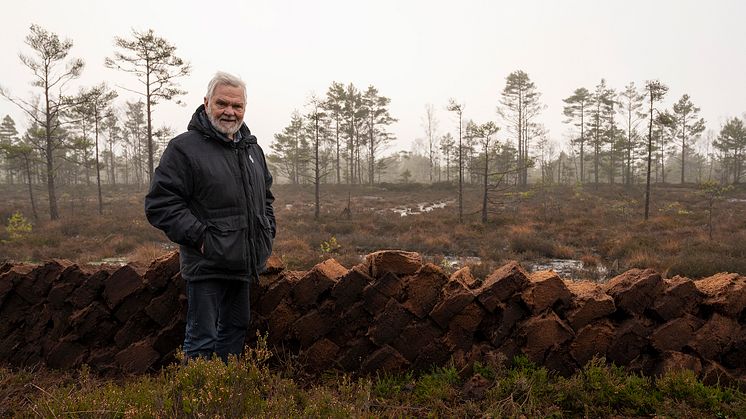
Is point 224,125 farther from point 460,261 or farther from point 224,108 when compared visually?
point 460,261

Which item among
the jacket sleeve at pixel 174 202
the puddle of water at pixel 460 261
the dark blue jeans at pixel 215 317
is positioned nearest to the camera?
the jacket sleeve at pixel 174 202

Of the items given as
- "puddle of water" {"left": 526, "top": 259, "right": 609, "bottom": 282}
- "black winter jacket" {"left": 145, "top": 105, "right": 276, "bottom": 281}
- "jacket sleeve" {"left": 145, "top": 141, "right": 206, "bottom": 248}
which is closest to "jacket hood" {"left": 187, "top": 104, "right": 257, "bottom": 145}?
A: "black winter jacket" {"left": 145, "top": 105, "right": 276, "bottom": 281}

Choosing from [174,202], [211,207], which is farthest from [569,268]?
[174,202]

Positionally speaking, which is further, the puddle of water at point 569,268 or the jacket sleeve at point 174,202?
the puddle of water at point 569,268

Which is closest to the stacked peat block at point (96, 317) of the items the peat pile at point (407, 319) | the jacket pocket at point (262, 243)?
the peat pile at point (407, 319)

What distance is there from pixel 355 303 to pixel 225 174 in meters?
1.79

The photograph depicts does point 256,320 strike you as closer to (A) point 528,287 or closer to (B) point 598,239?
(A) point 528,287

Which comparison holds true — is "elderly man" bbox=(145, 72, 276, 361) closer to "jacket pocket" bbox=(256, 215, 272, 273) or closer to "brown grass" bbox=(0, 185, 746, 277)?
"jacket pocket" bbox=(256, 215, 272, 273)

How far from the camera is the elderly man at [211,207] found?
2.45 meters

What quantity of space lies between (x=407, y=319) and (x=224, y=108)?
7.99 ft

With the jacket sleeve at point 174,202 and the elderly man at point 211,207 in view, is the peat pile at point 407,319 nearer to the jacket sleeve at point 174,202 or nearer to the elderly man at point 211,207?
the elderly man at point 211,207

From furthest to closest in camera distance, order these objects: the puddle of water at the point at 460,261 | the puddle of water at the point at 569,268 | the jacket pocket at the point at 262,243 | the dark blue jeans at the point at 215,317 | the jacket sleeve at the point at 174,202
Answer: the puddle of water at the point at 460,261
the puddle of water at the point at 569,268
the jacket pocket at the point at 262,243
the dark blue jeans at the point at 215,317
the jacket sleeve at the point at 174,202

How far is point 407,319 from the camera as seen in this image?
350 centimetres

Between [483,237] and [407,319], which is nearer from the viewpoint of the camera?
[407,319]
